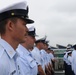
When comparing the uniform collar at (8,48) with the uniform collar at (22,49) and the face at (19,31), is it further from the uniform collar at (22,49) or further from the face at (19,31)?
the uniform collar at (22,49)

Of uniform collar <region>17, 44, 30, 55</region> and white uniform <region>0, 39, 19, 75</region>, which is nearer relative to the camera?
white uniform <region>0, 39, 19, 75</region>

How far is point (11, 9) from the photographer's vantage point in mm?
2572

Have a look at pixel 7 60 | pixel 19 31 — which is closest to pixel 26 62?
pixel 19 31

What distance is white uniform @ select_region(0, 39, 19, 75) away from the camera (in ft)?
7.60

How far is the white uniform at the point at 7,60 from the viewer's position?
2.32 meters

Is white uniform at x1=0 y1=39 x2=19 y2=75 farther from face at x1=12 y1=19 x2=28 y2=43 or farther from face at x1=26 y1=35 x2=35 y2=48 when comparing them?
face at x1=26 y1=35 x2=35 y2=48

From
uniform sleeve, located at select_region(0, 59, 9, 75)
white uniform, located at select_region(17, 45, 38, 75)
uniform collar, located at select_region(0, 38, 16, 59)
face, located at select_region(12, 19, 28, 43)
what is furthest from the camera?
white uniform, located at select_region(17, 45, 38, 75)

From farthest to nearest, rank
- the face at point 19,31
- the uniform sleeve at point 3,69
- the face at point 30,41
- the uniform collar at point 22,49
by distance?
the face at point 30,41 < the uniform collar at point 22,49 < the face at point 19,31 < the uniform sleeve at point 3,69

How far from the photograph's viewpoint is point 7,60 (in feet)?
7.82

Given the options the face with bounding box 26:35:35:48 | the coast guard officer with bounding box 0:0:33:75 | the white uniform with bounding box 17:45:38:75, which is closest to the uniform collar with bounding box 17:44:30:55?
the white uniform with bounding box 17:45:38:75

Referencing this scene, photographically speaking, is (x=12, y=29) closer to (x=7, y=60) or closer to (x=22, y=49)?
(x=7, y=60)

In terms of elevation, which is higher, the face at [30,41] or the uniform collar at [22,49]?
the face at [30,41]

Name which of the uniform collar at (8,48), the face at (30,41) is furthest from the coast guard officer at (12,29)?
the face at (30,41)

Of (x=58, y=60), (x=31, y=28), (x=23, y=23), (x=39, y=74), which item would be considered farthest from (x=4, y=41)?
(x=58, y=60)
